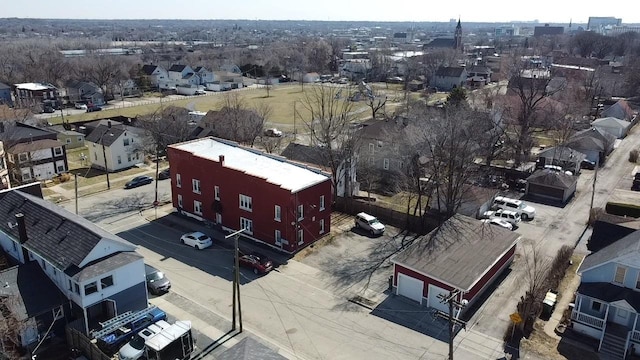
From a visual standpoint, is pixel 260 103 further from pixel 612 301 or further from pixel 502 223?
pixel 612 301

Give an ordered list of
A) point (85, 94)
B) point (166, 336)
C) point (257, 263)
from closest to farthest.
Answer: point (166, 336)
point (257, 263)
point (85, 94)

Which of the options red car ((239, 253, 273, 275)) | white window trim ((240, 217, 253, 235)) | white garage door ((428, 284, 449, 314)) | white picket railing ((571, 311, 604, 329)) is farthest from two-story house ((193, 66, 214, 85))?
white picket railing ((571, 311, 604, 329))

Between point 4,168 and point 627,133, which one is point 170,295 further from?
point 627,133

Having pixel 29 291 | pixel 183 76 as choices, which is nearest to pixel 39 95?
pixel 183 76

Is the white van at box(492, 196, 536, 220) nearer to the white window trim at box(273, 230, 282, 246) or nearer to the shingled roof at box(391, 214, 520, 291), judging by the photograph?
the shingled roof at box(391, 214, 520, 291)

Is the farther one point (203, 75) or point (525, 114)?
point (203, 75)

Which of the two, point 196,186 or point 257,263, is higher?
point 196,186
